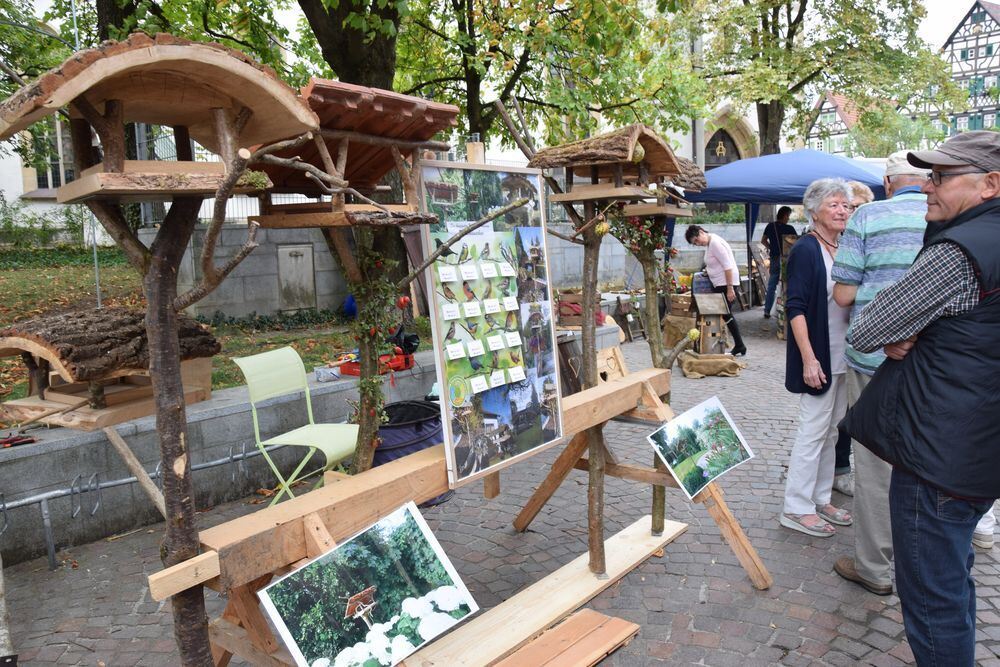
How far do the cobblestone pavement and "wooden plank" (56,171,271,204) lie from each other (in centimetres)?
223

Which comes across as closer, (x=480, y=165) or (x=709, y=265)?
(x=480, y=165)

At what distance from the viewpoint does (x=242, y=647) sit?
89.3 inches

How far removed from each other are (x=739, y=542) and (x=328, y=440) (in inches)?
95.0

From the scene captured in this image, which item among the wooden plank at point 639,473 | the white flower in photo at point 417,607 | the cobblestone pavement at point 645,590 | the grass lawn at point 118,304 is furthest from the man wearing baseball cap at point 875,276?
the grass lawn at point 118,304

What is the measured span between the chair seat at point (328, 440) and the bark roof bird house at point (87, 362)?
0.76m

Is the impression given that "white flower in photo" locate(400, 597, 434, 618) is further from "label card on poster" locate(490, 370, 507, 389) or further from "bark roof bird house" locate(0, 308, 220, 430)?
"bark roof bird house" locate(0, 308, 220, 430)

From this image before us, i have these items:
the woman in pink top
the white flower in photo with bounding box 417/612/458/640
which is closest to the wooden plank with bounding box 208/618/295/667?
the white flower in photo with bounding box 417/612/458/640

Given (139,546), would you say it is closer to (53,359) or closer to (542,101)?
(53,359)

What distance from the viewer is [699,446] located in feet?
11.9

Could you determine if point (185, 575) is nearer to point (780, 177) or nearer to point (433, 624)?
point (433, 624)

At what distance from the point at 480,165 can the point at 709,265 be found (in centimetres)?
713

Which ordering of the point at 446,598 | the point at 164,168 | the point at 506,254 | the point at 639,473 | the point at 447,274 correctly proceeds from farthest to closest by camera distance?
the point at 639,473 → the point at 506,254 → the point at 447,274 → the point at 446,598 → the point at 164,168

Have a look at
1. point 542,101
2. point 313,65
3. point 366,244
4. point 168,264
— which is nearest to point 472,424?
point 366,244

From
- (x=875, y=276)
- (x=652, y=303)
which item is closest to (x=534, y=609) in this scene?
(x=652, y=303)
